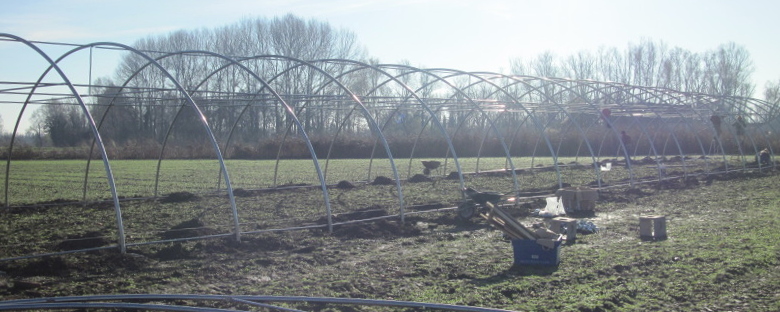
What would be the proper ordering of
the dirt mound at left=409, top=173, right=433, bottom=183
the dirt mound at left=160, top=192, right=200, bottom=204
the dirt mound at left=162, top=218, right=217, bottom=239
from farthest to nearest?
1. the dirt mound at left=409, top=173, right=433, bottom=183
2. the dirt mound at left=160, top=192, right=200, bottom=204
3. the dirt mound at left=162, top=218, right=217, bottom=239

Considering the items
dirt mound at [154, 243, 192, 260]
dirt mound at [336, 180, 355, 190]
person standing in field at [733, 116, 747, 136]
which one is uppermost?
person standing in field at [733, 116, 747, 136]

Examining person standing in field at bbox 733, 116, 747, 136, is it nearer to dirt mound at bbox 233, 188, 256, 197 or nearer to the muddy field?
the muddy field

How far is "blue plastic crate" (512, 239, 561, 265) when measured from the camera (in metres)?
8.62

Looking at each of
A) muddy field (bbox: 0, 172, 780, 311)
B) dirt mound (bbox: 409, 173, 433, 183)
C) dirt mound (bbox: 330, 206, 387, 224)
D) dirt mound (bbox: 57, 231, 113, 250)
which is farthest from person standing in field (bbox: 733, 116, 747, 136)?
dirt mound (bbox: 57, 231, 113, 250)

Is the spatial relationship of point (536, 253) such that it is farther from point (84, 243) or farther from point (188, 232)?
point (84, 243)

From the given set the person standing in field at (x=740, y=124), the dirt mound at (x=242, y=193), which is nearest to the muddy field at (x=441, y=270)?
the dirt mound at (x=242, y=193)

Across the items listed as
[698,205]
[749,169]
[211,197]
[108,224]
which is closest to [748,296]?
[698,205]

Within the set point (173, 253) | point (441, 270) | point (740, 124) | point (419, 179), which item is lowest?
point (441, 270)

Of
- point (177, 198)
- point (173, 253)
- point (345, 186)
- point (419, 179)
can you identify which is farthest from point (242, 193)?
point (173, 253)

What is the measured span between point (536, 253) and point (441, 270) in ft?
4.32

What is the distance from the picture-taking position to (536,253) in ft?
28.3

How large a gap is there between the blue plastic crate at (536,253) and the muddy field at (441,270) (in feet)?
0.39

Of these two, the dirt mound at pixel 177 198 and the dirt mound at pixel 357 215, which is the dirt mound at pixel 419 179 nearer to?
the dirt mound at pixel 177 198

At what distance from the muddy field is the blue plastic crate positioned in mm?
120
